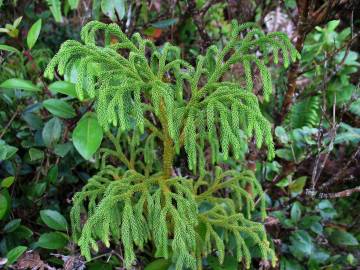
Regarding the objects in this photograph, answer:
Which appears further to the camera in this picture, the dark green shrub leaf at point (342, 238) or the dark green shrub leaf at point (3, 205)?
the dark green shrub leaf at point (342, 238)

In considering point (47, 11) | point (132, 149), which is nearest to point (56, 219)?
point (132, 149)

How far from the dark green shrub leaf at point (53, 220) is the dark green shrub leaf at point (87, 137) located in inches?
15.0

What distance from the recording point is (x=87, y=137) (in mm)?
1531

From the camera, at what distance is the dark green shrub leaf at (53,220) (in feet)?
5.66

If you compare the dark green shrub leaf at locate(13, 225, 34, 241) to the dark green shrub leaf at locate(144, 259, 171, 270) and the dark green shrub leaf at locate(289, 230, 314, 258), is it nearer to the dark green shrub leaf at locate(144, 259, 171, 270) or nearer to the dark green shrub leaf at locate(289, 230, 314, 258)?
the dark green shrub leaf at locate(144, 259, 171, 270)

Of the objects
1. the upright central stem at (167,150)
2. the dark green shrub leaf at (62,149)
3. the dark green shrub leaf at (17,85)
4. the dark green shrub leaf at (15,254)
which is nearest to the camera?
the upright central stem at (167,150)

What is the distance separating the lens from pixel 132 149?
171 centimetres

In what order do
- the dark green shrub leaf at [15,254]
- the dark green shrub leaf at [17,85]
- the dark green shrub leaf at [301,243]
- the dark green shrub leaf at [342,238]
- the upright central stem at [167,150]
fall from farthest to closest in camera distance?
the dark green shrub leaf at [342,238]
the dark green shrub leaf at [301,243]
the dark green shrub leaf at [17,85]
the dark green shrub leaf at [15,254]
the upright central stem at [167,150]

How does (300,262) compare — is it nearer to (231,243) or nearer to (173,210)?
(231,243)

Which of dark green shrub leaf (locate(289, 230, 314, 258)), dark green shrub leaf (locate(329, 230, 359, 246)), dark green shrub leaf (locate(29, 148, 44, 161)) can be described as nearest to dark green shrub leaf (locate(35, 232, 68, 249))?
dark green shrub leaf (locate(29, 148, 44, 161))

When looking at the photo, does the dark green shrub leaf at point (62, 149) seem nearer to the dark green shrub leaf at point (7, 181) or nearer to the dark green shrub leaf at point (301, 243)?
the dark green shrub leaf at point (7, 181)

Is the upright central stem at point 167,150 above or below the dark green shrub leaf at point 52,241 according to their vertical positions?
above

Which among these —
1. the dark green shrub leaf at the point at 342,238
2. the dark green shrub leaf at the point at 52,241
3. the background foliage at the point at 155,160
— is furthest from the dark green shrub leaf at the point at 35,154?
the dark green shrub leaf at the point at 342,238

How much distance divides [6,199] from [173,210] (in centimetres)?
75
